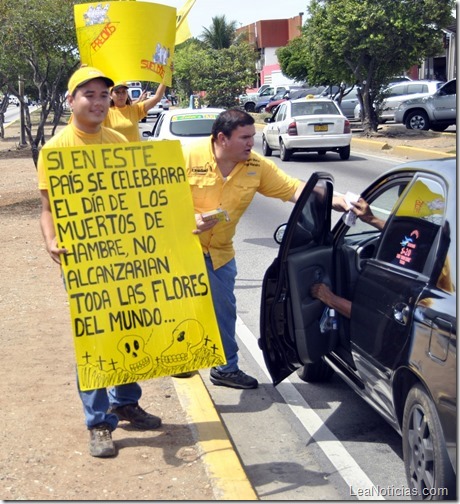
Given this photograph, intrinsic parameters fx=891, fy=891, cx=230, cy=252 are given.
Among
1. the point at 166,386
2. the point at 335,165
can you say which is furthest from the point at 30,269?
the point at 335,165

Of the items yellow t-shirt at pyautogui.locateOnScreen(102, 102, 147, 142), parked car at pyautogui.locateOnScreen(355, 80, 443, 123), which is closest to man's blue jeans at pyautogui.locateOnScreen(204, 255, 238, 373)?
yellow t-shirt at pyautogui.locateOnScreen(102, 102, 147, 142)

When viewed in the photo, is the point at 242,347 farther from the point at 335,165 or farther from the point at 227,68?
the point at 227,68

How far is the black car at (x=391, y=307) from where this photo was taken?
3855 mm

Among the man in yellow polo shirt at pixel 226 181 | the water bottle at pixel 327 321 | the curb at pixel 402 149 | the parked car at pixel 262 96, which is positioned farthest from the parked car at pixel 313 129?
the parked car at pixel 262 96

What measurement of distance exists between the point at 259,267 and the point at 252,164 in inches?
193

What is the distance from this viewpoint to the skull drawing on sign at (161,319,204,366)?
186 inches

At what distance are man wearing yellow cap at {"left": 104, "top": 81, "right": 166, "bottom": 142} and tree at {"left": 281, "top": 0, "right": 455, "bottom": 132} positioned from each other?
65.0ft

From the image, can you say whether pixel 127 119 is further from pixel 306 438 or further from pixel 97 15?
pixel 306 438

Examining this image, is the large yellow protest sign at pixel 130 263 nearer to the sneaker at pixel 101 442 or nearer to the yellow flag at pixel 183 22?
the sneaker at pixel 101 442

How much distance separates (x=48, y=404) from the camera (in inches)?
223

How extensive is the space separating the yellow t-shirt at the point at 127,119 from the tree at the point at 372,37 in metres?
19.8

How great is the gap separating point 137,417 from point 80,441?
357 mm

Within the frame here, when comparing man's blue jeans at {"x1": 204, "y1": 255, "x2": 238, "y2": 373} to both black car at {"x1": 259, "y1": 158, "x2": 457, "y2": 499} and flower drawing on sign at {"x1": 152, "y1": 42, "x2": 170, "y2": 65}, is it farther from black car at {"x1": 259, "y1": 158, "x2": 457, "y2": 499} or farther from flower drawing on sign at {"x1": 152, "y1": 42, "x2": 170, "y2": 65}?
flower drawing on sign at {"x1": 152, "y1": 42, "x2": 170, "y2": 65}

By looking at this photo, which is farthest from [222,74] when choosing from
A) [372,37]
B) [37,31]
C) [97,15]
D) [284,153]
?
[97,15]
